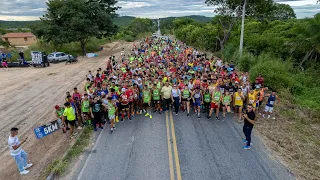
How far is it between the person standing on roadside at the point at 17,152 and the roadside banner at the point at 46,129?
1.05 meters

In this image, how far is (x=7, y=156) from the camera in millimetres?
8367

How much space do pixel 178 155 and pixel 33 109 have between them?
30.8 feet

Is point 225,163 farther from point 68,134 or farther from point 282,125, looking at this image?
point 68,134

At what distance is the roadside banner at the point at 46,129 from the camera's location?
8.31 metres

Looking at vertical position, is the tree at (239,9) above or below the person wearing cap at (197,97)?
above

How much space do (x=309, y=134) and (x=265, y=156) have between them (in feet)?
10.2

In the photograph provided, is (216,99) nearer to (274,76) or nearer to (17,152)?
(274,76)

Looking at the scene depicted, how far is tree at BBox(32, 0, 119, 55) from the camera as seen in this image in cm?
3419

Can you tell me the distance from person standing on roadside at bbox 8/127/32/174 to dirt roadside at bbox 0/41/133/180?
214 millimetres

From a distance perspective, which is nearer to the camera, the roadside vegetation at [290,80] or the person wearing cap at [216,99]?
the roadside vegetation at [290,80]

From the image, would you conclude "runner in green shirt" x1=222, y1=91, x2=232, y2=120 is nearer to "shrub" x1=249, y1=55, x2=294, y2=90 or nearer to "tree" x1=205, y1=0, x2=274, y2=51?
"shrub" x1=249, y1=55, x2=294, y2=90

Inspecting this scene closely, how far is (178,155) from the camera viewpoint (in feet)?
25.3

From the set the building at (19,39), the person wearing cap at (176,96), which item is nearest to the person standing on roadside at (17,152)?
the person wearing cap at (176,96)

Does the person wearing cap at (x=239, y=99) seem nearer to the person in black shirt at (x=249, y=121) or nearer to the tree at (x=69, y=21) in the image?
the person in black shirt at (x=249, y=121)
